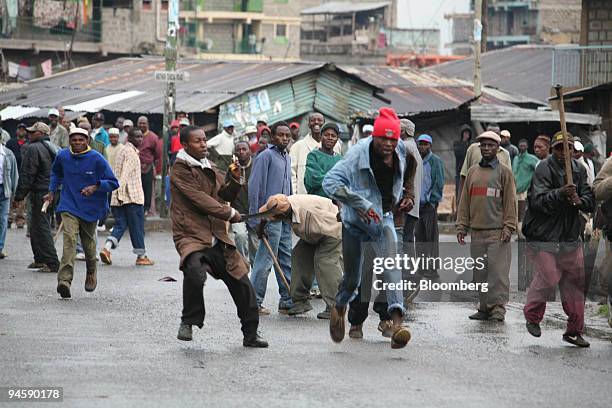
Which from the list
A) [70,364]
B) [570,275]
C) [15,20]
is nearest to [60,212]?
[70,364]

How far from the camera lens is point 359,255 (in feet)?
33.1

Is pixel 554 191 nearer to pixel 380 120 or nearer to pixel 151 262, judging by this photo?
pixel 380 120

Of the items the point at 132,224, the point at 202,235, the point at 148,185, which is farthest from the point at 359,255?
the point at 148,185

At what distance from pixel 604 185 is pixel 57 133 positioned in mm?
12779

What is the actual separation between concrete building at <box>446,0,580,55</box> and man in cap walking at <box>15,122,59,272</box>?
53.8 m

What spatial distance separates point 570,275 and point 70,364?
430 cm

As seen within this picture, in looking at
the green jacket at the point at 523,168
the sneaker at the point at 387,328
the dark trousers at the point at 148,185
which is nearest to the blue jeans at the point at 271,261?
the sneaker at the point at 387,328

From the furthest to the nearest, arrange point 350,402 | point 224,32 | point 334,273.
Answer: point 224,32 → point 334,273 → point 350,402

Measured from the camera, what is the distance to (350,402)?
756cm

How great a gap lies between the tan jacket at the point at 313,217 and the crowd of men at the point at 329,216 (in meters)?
0.01

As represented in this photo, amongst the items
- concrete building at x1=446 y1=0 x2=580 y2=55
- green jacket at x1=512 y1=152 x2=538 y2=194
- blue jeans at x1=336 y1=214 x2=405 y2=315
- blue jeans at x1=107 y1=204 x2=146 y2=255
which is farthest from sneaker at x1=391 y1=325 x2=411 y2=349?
concrete building at x1=446 y1=0 x2=580 y2=55

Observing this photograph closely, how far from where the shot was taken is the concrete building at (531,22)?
232 ft

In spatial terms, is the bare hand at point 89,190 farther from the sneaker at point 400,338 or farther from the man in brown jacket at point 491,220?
the sneaker at point 400,338

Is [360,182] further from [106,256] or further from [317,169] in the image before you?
[106,256]
